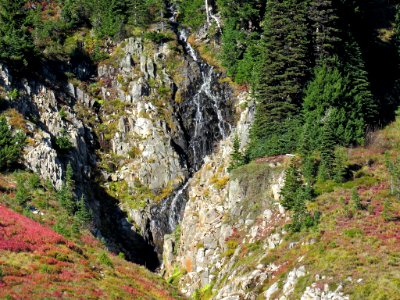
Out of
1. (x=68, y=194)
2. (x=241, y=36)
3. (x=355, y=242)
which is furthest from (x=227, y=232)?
(x=241, y=36)

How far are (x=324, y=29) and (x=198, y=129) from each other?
65.9 feet

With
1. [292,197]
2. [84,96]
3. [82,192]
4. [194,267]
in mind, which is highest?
[84,96]

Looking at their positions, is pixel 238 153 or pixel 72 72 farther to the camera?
pixel 72 72

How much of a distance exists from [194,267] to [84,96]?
105ft

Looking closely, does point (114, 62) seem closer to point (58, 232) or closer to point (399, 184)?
point (58, 232)

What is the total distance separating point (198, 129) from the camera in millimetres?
71062

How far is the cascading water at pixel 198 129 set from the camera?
63141 mm

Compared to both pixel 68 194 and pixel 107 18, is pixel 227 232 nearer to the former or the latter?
pixel 68 194

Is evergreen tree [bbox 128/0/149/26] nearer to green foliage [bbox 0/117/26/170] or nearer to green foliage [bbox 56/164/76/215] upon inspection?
green foliage [bbox 0/117/26/170]

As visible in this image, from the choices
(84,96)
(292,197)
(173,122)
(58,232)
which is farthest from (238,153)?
(84,96)

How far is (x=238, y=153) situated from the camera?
5744cm

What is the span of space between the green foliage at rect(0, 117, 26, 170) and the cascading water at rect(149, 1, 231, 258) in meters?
16.6

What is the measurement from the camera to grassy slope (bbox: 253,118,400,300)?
35812 millimetres

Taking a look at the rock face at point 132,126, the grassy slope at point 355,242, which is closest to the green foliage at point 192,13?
the rock face at point 132,126
